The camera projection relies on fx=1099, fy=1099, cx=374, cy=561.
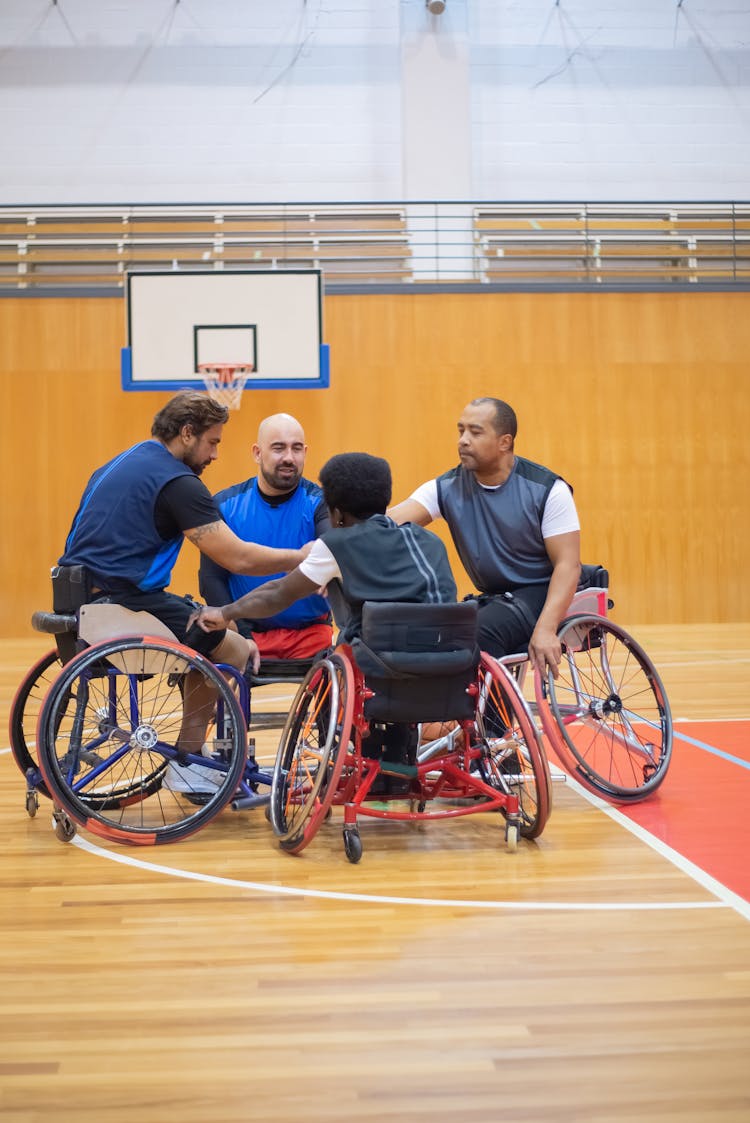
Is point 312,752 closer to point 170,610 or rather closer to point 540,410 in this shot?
point 170,610

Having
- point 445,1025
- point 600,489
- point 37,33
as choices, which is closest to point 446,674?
point 445,1025

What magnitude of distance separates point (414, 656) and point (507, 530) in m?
0.82

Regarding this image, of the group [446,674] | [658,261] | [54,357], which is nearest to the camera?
[446,674]

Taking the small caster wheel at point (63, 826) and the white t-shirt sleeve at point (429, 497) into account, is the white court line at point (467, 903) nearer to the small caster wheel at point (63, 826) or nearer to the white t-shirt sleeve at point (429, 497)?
the small caster wheel at point (63, 826)

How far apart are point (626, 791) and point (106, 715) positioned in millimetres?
1478

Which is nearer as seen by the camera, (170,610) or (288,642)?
(170,610)

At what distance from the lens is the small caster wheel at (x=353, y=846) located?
2643mm

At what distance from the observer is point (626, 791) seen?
316cm

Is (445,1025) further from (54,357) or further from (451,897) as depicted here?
(54,357)

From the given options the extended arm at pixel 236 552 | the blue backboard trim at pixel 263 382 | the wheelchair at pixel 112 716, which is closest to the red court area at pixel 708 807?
the wheelchair at pixel 112 716

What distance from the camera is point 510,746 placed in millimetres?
2799

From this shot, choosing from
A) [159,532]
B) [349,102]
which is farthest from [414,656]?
[349,102]

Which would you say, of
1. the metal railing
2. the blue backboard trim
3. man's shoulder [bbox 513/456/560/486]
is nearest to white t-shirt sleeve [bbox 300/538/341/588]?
man's shoulder [bbox 513/456/560/486]

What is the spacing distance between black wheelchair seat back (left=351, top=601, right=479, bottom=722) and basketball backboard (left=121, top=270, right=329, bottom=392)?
563 cm
